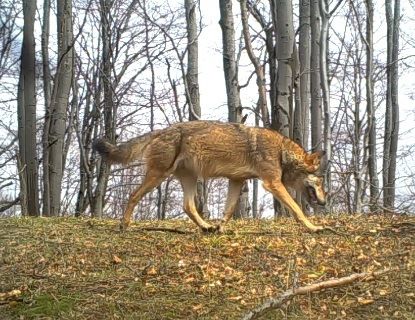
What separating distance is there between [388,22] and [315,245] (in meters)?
20.9

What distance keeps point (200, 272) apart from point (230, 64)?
33.9ft

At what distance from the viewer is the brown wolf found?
8.34m

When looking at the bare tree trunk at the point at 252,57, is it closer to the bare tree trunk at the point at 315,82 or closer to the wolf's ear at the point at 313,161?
the bare tree trunk at the point at 315,82

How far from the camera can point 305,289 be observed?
193 inches

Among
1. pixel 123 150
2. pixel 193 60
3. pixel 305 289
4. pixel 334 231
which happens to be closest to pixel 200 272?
pixel 305 289

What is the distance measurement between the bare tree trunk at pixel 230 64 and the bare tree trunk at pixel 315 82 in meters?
2.18

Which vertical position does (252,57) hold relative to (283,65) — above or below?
above

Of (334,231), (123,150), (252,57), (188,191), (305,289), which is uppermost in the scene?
(252,57)

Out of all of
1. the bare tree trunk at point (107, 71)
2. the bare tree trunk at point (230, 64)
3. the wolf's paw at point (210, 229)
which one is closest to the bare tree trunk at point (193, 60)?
the bare tree trunk at point (230, 64)

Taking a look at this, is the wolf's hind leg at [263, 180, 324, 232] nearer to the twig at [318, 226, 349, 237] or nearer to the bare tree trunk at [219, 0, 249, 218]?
the twig at [318, 226, 349, 237]

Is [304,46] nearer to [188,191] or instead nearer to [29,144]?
[29,144]

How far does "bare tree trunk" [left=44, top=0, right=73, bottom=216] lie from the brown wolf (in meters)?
6.61

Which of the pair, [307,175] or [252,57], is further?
[252,57]

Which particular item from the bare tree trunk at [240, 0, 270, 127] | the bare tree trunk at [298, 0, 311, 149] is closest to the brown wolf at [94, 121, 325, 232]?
the bare tree trunk at [240, 0, 270, 127]
